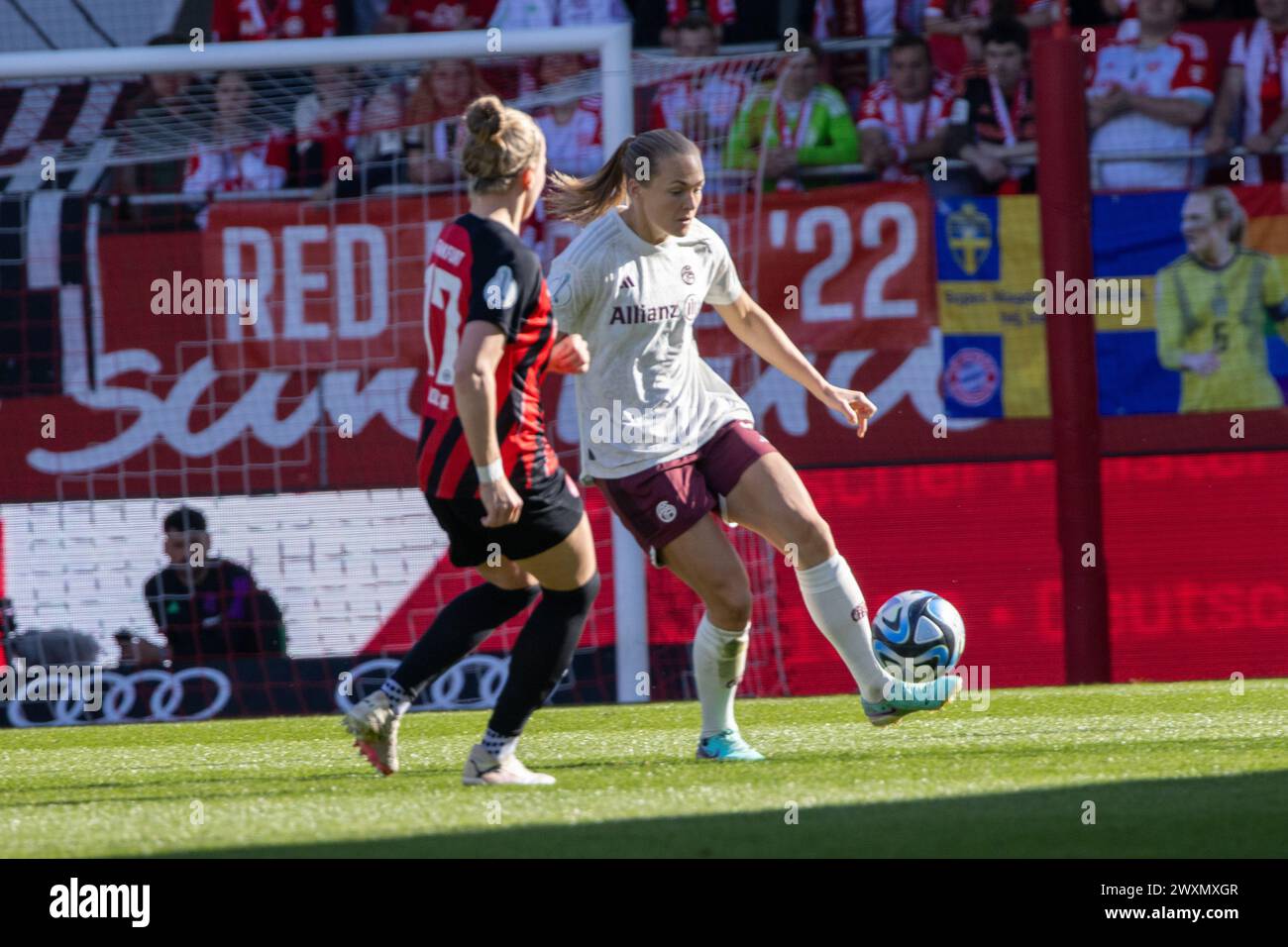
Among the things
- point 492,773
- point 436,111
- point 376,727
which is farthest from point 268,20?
point 492,773

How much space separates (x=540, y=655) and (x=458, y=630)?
26cm

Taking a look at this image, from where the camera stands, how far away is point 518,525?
4.66 meters

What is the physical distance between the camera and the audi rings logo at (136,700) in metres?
8.76

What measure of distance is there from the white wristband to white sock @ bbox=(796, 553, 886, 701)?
1.31 metres

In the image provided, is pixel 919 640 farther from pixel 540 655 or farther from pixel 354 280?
pixel 354 280

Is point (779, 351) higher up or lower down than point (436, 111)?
lower down

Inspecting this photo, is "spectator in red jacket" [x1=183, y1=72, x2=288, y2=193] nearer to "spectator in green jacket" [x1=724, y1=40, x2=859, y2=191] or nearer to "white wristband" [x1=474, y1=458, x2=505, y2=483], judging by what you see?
"spectator in green jacket" [x1=724, y1=40, x2=859, y2=191]

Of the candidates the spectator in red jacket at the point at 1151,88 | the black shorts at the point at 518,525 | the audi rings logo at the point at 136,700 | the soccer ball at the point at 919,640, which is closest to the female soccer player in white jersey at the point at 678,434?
the soccer ball at the point at 919,640

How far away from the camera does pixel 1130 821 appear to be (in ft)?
13.2

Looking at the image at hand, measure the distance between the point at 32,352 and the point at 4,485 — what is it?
700mm

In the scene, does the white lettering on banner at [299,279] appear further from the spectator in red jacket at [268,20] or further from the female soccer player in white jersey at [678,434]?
the female soccer player in white jersey at [678,434]

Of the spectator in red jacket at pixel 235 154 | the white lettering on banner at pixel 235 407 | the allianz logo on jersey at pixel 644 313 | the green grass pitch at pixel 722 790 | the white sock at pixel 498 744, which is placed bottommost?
the green grass pitch at pixel 722 790

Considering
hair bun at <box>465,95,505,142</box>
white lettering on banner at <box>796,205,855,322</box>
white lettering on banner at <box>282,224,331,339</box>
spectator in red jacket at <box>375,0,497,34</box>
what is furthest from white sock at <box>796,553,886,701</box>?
spectator in red jacket at <box>375,0,497,34</box>

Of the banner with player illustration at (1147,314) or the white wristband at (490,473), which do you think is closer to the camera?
the white wristband at (490,473)
